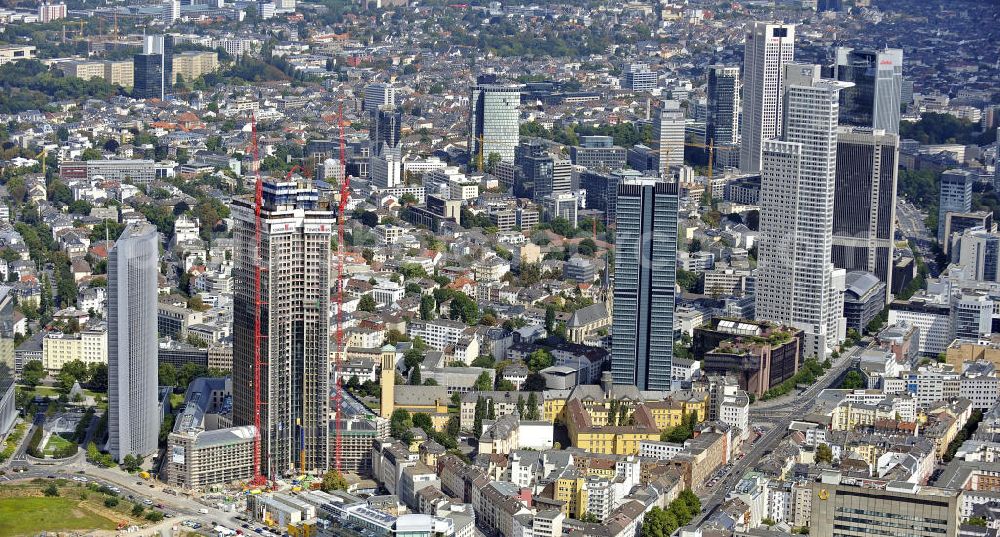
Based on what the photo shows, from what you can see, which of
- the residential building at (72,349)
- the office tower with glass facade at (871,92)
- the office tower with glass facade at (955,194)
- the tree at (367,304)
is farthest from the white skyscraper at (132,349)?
the office tower with glass facade at (955,194)

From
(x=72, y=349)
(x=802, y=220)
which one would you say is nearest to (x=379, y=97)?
(x=802, y=220)

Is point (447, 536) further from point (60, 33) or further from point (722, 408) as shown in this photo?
point (60, 33)

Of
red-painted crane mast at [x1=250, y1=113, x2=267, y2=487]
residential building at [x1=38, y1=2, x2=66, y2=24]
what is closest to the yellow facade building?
red-painted crane mast at [x1=250, y1=113, x2=267, y2=487]

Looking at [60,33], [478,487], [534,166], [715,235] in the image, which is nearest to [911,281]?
[715,235]

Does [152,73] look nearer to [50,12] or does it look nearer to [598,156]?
[50,12]

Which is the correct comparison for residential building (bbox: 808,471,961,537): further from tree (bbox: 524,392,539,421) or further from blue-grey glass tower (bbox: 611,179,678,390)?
blue-grey glass tower (bbox: 611,179,678,390)

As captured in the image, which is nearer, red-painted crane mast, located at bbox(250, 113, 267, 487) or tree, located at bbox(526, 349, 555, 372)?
red-painted crane mast, located at bbox(250, 113, 267, 487)

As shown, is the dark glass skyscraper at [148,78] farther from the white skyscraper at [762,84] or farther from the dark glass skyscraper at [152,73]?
the white skyscraper at [762,84]
